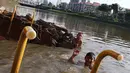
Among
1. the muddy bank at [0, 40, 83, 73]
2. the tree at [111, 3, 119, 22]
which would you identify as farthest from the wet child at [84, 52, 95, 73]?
the tree at [111, 3, 119, 22]

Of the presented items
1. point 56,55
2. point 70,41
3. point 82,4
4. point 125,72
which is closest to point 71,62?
point 56,55

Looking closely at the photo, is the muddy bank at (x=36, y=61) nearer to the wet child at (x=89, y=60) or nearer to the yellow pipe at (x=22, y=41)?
the wet child at (x=89, y=60)

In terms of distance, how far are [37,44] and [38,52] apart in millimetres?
2102

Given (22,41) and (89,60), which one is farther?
(89,60)

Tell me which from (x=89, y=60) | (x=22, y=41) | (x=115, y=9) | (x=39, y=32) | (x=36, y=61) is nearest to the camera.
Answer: (x=22, y=41)

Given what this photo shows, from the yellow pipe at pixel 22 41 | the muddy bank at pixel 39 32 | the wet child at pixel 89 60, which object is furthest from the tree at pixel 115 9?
the yellow pipe at pixel 22 41

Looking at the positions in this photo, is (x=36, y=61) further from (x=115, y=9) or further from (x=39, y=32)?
(x=115, y=9)

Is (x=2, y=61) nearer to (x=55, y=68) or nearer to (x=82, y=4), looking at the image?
(x=55, y=68)

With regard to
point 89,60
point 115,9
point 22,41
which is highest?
point 22,41

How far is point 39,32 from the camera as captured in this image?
1520cm

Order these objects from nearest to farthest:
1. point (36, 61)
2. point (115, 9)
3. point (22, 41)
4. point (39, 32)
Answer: point (22, 41), point (36, 61), point (39, 32), point (115, 9)

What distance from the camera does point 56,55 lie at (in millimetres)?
13766

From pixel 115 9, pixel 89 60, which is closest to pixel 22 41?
pixel 89 60

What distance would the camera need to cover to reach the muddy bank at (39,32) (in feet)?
48.3
